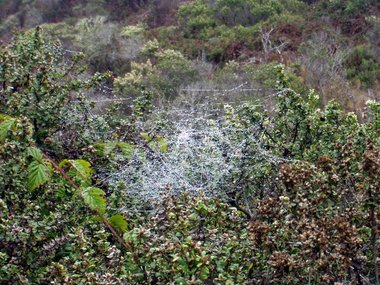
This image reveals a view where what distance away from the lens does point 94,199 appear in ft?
7.52

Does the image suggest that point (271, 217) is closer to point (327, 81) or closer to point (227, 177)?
point (227, 177)

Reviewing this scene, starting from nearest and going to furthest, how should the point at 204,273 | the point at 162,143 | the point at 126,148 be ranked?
the point at 204,273 < the point at 126,148 < the point at 162,143

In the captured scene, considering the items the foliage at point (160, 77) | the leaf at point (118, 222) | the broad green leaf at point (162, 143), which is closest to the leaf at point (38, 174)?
the leaf at point (118, 222)

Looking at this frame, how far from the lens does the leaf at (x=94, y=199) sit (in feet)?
7.45

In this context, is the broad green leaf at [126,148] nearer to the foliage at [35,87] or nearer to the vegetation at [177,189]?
the vegetation at [177,189]

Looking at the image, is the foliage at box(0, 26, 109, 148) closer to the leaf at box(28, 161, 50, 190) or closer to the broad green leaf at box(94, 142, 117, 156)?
the broad green leaf at box(94, 142, 117, 156)

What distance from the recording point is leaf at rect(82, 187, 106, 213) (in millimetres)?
2272

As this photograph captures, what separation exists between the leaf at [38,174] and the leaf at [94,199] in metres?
0.17

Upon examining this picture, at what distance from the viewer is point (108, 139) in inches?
138

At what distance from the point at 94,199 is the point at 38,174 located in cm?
26

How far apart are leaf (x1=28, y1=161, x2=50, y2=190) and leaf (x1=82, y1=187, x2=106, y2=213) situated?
171 mm

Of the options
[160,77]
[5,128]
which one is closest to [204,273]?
[5,128]

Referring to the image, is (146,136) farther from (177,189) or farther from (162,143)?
(177,189)

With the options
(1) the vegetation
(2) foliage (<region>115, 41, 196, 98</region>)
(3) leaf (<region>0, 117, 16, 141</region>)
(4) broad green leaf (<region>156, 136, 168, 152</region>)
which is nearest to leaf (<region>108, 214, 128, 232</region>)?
(1) the vegetation
